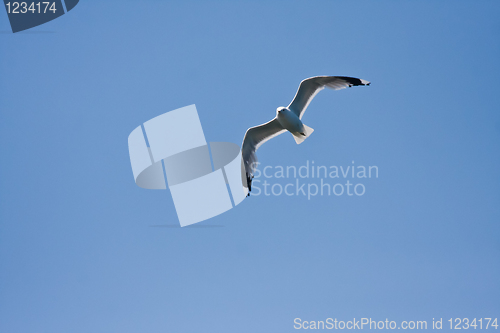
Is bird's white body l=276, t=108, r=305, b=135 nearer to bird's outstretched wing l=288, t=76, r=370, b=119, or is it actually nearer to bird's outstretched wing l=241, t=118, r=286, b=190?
bird's outstretched wing l=288, t=76, r=370, b=119

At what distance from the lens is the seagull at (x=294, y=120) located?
9078mm

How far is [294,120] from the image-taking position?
Answer: 9297mm

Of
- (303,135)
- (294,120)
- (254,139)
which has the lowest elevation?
(303,135)

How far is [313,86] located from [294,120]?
666mm

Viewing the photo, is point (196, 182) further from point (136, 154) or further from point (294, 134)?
point (294, 134)

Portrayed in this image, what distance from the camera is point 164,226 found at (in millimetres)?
10602

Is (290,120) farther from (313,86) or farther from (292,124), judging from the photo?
(313,86)

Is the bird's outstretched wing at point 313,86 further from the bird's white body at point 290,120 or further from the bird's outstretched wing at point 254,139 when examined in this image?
the bird's outstretched wing at point 254,139

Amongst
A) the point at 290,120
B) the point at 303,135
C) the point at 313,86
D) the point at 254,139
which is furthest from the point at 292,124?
the point at 254,139

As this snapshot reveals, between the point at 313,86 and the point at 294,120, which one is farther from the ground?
the point at 313,86

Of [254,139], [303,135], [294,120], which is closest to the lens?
[294,120]

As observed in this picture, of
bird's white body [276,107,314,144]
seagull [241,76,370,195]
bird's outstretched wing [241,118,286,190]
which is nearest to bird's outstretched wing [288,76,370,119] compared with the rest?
seagull [241,76,370,195]

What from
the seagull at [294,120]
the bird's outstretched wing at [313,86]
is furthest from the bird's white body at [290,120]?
the bird's outstretched wing at [313,86]

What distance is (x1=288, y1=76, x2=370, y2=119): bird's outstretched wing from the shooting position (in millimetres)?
8938
